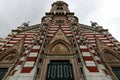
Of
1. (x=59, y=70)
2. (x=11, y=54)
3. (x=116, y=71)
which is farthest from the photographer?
(x=11, y=54)

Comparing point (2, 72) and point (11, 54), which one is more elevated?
point (11, 54)

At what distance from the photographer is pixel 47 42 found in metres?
12.7

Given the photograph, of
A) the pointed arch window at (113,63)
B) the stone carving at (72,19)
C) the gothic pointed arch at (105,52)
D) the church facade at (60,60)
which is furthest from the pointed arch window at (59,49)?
the stone carving at (72,19)

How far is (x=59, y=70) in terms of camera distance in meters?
10.3

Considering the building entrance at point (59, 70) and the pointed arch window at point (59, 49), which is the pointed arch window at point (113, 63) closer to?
the building entrance at point (59, 70)

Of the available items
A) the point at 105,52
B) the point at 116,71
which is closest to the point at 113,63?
the point at 116,71

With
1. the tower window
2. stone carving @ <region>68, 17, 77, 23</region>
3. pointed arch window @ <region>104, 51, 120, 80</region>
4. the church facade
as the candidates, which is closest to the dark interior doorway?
the church facade

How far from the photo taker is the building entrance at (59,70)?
9.57 m

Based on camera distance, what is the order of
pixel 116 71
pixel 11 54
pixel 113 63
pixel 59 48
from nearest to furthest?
1. pixel 116 71
2. pixel 113 63
3. pixel 59 48
4. pixel 11 54

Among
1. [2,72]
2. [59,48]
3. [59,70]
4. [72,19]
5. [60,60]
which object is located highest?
[72,19]

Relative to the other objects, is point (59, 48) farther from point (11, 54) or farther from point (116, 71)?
point (116, 71)

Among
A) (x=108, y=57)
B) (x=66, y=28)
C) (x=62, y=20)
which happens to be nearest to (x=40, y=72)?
(x=108, y=57)

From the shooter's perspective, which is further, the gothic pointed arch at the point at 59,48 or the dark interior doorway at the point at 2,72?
the gothic pointed arch at the point at 59,48

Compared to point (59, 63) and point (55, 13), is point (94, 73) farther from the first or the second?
point (55, 13)
